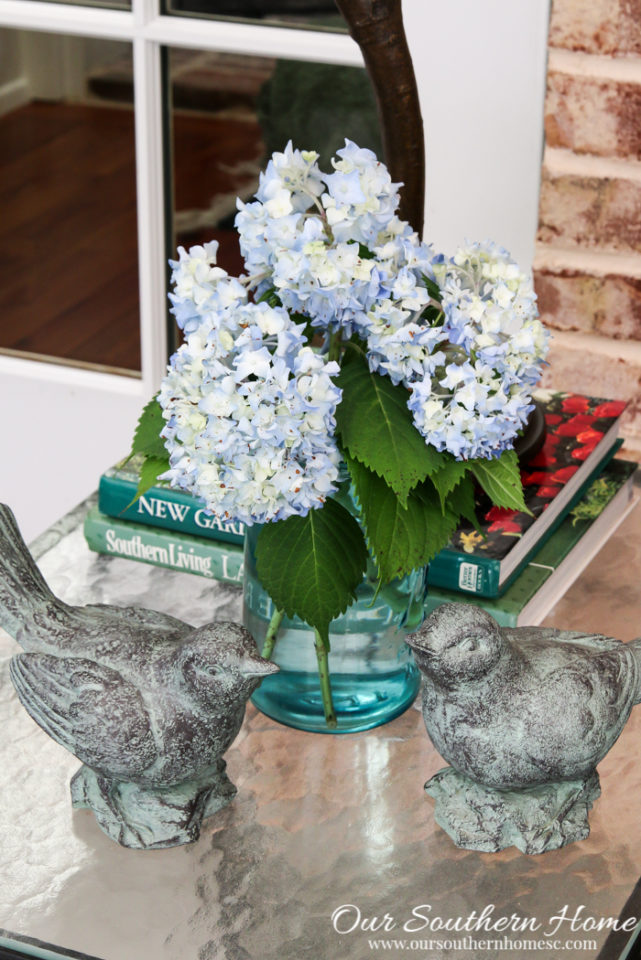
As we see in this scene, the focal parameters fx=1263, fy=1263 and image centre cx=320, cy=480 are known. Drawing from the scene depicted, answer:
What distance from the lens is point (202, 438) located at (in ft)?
2.21

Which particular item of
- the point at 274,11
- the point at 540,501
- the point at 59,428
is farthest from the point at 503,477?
the point at 59,428

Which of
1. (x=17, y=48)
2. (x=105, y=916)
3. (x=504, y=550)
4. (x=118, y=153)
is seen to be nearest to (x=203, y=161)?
(x=118, y=153)

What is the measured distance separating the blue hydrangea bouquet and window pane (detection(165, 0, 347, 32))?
0.68 metres

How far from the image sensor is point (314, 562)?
0.75 metres

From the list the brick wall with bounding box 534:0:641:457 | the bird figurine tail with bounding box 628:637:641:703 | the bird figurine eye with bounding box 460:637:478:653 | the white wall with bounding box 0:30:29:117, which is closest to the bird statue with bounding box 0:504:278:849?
the bird figurine eye with bounding box 460:637:478:653

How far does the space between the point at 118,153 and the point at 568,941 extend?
3.61 feet

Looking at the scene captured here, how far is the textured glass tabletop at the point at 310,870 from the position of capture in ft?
2.34

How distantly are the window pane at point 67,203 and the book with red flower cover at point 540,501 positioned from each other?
0.63 m

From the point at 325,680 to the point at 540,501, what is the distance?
0.26 meters

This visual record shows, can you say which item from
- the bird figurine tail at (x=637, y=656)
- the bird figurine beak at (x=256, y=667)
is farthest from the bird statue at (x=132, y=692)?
the bird figurine tail at (x=637, y=656)

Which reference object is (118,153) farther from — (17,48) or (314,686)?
(314,686)

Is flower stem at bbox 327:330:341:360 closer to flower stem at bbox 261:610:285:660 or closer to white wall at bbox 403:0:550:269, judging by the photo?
flower stem at bbox 261:610:285:660

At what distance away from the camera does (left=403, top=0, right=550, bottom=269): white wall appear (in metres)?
1.21

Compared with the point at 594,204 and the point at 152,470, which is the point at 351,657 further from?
the point at 594,204
